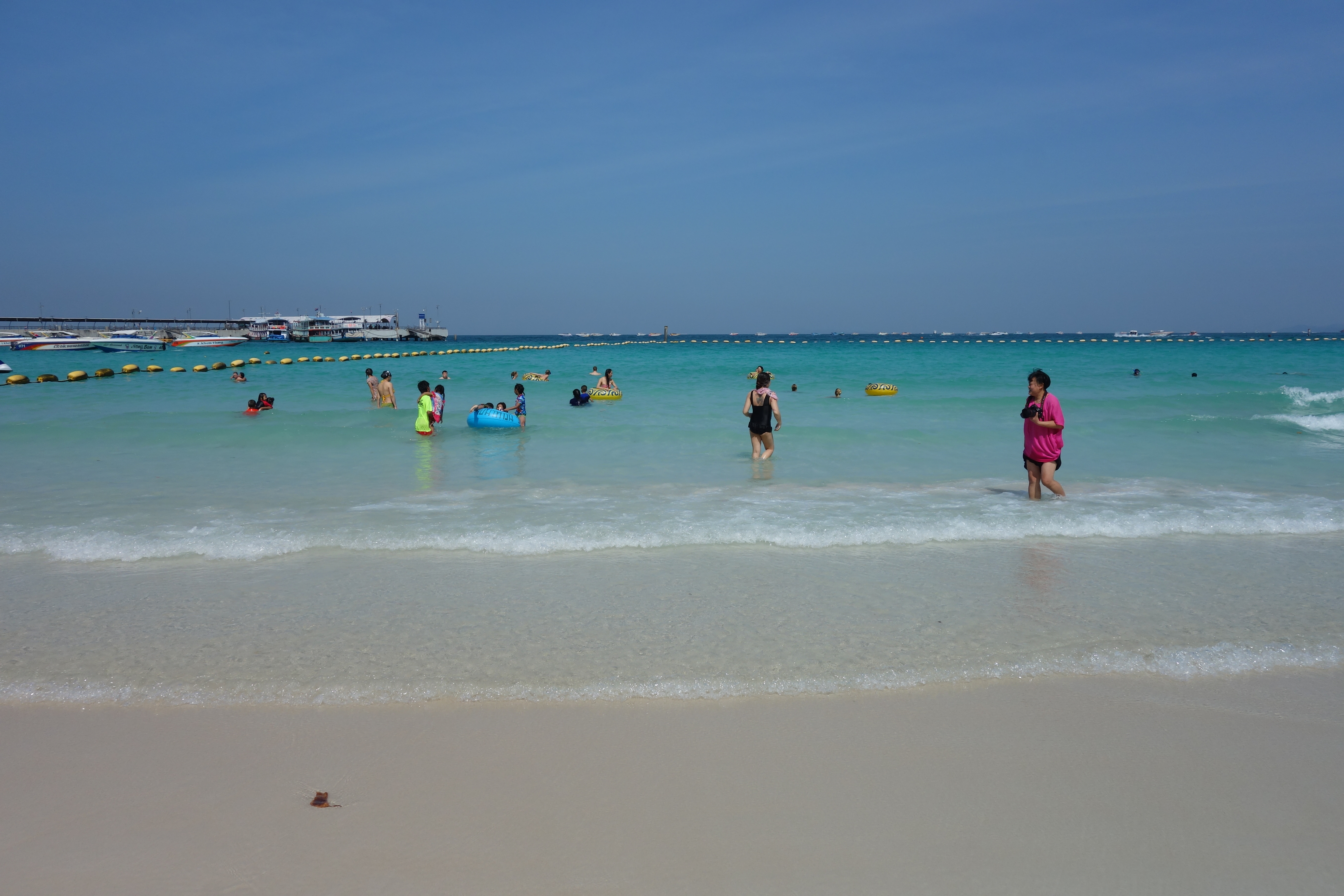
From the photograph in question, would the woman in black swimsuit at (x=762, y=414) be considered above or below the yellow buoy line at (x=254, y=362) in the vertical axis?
below

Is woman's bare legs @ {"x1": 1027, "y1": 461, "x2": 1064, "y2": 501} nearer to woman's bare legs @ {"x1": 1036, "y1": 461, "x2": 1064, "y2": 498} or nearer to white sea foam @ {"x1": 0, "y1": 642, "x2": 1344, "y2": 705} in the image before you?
woman's bare legs @ {"x1": 1036, "y1": 461, "x2": 1064, "y2": 498}

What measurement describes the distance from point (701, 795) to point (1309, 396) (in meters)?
29.4

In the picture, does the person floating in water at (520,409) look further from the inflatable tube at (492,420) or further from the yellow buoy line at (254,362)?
the yellow buoy line at (254,362)

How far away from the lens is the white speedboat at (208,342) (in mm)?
84125

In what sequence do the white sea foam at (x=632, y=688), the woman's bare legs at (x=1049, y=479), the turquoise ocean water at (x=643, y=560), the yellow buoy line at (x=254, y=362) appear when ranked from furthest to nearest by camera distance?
the yellow buoy line at (x=254, y=362) < the woman's bare legs at (x=1049, y=479) < the turquoise ocean water at (x=643, y=560) < the white sea foam at (x=632, y=688)

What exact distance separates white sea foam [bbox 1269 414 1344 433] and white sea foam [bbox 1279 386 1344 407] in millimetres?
5054

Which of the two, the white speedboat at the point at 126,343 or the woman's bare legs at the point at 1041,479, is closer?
the woman's bare legs at the point at 1041,479

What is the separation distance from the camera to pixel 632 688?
4180mm

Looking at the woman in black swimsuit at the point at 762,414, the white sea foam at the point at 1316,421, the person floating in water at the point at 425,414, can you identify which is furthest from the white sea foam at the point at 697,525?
the white sea foam at the point at 1316,421

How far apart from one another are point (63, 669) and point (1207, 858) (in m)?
5.49

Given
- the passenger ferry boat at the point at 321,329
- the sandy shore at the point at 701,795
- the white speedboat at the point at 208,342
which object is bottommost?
the sandy shore at the point at 701,795

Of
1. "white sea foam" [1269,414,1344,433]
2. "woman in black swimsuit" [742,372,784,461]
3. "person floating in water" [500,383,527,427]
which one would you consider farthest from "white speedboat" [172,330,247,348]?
"white sea foam" [1269,414,1344,433]

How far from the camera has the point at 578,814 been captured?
10.1ft

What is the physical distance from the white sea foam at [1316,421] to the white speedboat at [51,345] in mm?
85010
